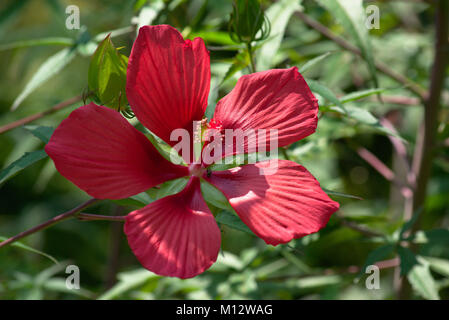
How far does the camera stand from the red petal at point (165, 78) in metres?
0.54

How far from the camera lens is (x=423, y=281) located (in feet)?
2.86

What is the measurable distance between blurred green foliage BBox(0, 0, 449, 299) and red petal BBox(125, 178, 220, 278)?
0.21ft

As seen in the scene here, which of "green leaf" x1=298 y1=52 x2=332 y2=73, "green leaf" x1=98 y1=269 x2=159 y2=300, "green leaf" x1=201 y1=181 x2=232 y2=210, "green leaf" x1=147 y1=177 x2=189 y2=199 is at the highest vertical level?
"green leaf" x1=298 y1=52 x2=332 y2=73

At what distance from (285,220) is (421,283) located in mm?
464

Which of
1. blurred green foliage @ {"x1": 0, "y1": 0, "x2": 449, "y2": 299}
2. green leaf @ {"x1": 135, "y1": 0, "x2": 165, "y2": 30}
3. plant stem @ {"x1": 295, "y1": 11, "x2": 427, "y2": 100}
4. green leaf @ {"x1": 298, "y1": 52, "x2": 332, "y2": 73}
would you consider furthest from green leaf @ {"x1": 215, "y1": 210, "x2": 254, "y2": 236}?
plant stem @ {"x1": 295, "y1": 11, "x2": 427, "y2": 100}

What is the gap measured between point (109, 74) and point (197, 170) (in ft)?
0.53

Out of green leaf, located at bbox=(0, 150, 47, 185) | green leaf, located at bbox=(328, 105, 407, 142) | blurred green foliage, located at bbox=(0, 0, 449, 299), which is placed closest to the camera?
green leaf, located at bbox=(0, 150, 47, 185)

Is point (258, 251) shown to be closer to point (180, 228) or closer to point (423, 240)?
point (423, 240)

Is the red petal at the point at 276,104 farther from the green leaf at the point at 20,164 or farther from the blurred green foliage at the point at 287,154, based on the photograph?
the green leaf at the point at 20,164

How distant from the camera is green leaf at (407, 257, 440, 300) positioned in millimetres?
848

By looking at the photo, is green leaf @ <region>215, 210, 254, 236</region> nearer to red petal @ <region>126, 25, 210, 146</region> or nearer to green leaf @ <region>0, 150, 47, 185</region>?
red petal @ <region>126, 25, 210, 146</region>

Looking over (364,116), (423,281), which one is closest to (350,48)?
(364,116)

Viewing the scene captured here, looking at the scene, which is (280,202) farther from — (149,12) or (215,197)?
(149,12)
